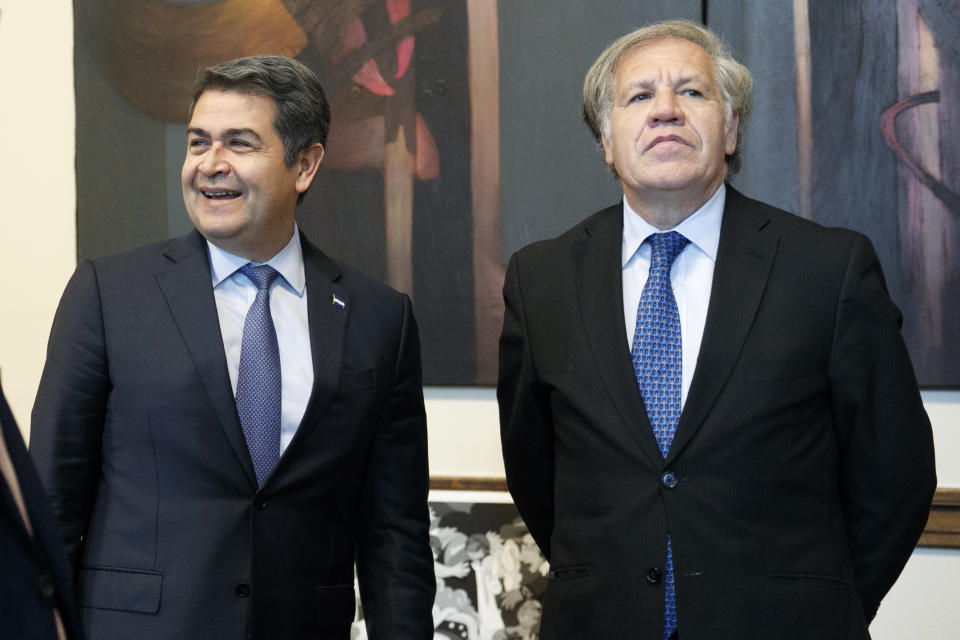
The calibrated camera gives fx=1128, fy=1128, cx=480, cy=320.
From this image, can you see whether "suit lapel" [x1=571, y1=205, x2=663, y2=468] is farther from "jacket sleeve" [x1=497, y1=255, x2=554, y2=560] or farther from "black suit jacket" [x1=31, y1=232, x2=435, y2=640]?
"black suit jacket" [x1=31, y1=232, x2=435, y2=640]

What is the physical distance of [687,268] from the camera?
222cm

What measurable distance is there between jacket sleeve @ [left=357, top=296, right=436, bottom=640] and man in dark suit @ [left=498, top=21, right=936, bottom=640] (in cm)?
26

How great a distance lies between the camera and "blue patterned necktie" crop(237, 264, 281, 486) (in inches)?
84.3

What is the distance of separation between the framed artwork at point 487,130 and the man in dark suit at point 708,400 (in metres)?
0.70

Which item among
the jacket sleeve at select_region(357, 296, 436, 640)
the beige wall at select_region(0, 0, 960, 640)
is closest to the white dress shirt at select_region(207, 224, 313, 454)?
the jacket sleeve at select_region(357, 296, 436, 640)

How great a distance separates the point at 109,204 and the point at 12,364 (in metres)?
0.63

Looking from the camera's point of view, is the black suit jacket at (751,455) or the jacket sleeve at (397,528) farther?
the jacket sleeve at (397,528)

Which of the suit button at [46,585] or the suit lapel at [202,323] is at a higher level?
the suit lapel at [202,323]

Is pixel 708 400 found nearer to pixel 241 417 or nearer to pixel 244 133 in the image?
pixel 241 417

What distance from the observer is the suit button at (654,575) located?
1989mm

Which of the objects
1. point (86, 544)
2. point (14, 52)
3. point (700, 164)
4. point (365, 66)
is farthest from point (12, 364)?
point (700, 164)

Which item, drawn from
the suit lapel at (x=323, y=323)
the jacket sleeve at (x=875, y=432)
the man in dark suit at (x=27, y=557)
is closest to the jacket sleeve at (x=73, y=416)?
the suit lapel at (x=323, y=323)

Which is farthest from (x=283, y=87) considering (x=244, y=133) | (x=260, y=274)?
(x=260, y=274)

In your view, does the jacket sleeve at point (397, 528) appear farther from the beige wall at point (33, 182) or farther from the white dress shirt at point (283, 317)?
the beige wall at point (33, 182)
